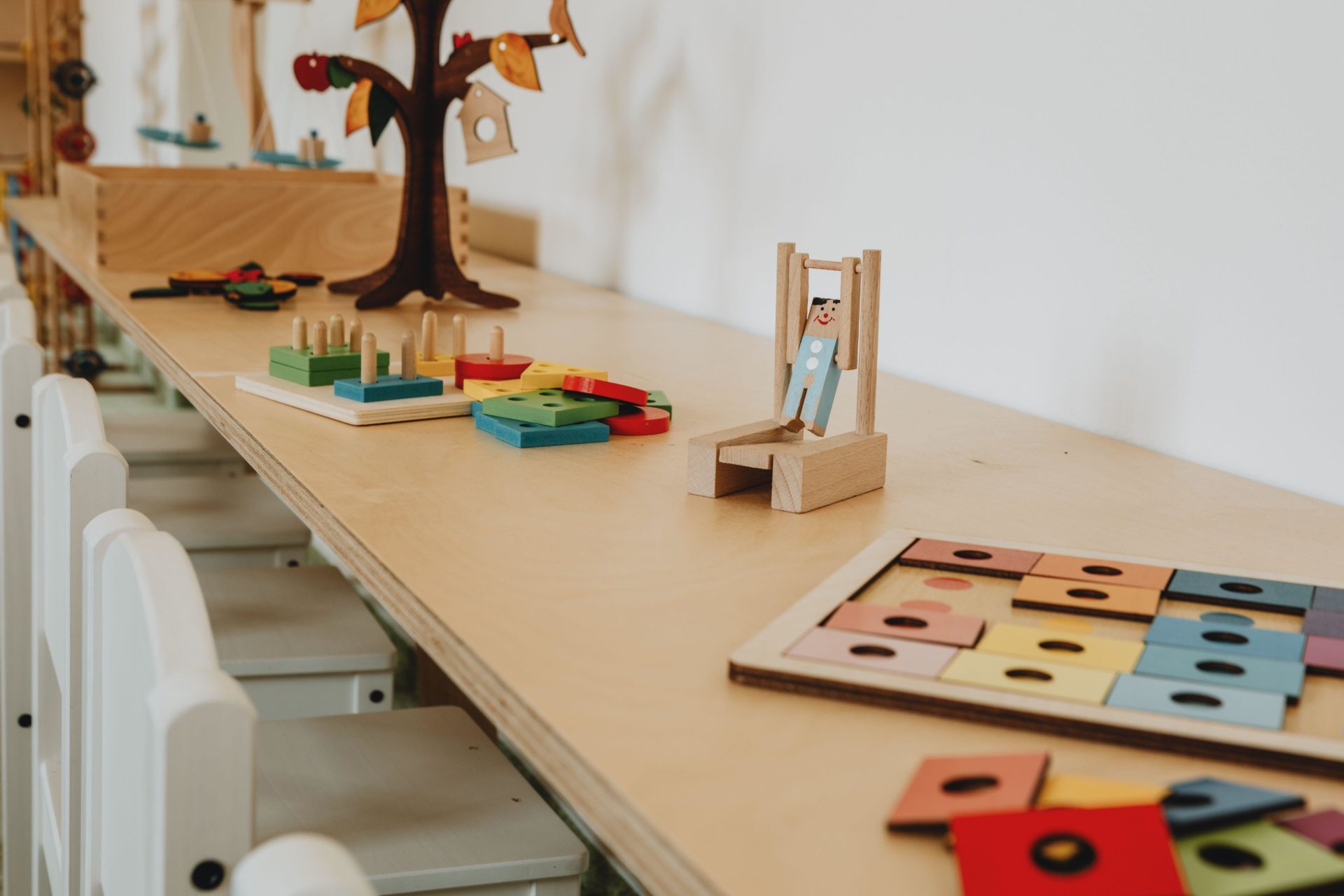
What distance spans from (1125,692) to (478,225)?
82.0 inches

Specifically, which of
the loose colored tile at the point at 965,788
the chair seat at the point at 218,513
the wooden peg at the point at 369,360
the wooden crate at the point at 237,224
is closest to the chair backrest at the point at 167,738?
the loose colored tile at the point at 965,788

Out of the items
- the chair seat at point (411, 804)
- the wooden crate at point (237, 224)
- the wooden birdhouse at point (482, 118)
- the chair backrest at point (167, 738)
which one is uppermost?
the wooden birdhouse at point (482, 118)

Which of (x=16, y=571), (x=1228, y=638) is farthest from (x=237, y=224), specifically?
(x=1228, y=638)

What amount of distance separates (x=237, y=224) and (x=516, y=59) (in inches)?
22.2

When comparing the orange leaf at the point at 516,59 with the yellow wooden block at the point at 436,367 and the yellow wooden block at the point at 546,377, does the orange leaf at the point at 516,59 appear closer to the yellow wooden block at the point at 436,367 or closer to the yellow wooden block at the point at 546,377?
the yellow wooden block at the point at 436,367

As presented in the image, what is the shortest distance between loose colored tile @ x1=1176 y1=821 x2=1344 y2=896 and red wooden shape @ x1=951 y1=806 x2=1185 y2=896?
0.01 metres

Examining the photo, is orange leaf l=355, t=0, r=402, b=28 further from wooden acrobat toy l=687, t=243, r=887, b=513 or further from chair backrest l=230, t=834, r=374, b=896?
chair backrest l=230, t=834, r=374, b=896

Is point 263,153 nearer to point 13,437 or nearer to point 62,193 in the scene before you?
point 62,193

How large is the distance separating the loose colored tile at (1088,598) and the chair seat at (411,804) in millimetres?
384

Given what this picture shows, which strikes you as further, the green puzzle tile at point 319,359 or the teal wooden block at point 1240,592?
the green puzzle tile at point 319,359

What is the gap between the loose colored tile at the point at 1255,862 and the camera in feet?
1.22

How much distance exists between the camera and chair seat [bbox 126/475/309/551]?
5.12 feet

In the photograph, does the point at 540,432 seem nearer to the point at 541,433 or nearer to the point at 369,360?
the point at 541,433

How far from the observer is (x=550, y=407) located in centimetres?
99
